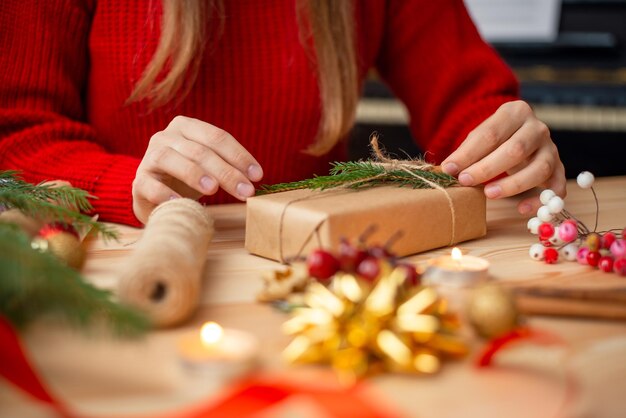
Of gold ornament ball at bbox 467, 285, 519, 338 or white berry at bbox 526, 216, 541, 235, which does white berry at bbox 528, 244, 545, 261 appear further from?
gold ornament ball at bbox 467, 285, 519, 338

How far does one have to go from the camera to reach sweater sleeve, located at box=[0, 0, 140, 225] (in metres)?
1.05

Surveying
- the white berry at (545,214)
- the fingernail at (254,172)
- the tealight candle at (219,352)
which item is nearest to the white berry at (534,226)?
the white berry at (545,214)

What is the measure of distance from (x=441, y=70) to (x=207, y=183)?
27.7 inches

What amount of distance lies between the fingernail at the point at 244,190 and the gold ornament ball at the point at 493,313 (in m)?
0.34

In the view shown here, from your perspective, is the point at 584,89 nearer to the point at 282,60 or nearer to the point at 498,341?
the point at 282,60

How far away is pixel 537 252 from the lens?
74 cm

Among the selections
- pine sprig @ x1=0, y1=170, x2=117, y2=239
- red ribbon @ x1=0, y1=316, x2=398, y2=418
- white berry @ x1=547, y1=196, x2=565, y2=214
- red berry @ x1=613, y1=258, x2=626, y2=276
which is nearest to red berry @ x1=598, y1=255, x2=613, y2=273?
red berry @ x1=613, y1=258, x2=626, y2=276

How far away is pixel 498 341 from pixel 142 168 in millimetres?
531

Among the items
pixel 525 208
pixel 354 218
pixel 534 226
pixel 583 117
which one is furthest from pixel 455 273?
pixel 583 117

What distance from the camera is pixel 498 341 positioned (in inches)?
18.8

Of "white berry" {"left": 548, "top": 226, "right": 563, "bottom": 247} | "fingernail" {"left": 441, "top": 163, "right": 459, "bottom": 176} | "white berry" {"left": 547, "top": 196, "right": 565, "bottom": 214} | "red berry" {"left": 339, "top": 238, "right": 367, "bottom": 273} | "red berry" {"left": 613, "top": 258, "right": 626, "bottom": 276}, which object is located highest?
"red berry" {"left": 339, "top": 238, "right": 367, "bottom": 273}

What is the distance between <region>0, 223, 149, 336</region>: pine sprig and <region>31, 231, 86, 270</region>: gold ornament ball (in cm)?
18

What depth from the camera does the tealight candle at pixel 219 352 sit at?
45 centimetres

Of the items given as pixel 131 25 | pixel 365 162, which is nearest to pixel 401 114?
pixel 131 25
